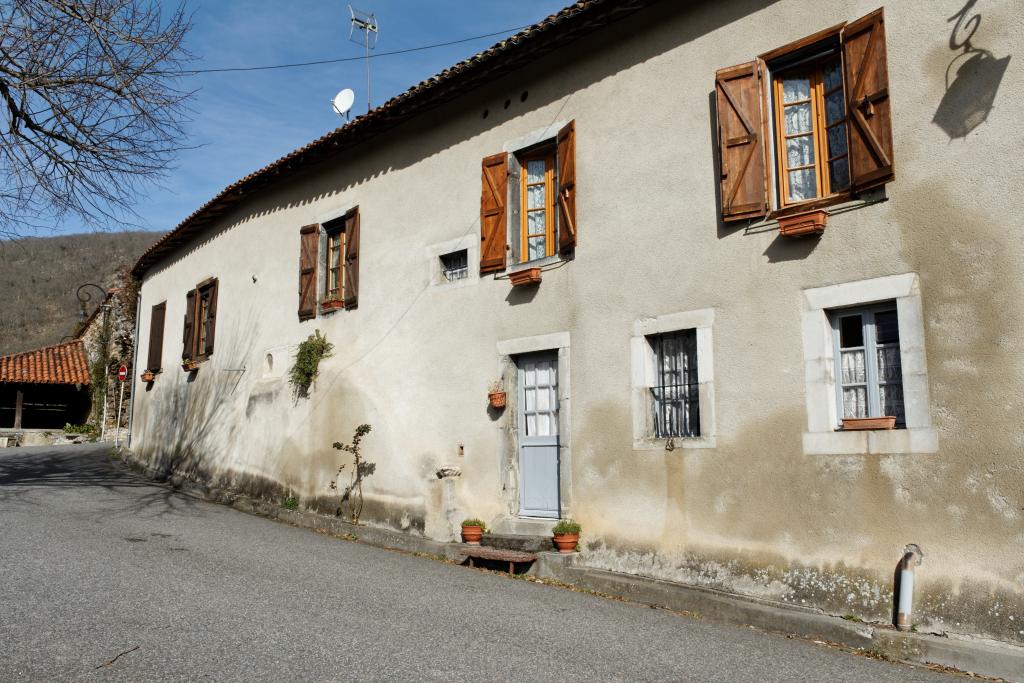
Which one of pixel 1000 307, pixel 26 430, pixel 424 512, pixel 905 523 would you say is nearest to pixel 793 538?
pixel 905 523

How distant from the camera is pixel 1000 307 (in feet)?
18.7

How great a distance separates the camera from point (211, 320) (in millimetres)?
15203

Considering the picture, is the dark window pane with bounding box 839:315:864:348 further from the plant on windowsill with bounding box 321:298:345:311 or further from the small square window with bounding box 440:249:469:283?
the plant on windowsill with bounding box 321:298:345:311

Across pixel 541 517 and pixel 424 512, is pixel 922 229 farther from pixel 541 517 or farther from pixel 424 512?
pixel 424 512

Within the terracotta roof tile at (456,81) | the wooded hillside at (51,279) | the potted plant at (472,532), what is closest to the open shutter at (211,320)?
the terracotta roof tile at (456,81)

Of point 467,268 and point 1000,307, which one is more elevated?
point 467,268

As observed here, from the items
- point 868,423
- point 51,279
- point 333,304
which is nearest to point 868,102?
point 868,423

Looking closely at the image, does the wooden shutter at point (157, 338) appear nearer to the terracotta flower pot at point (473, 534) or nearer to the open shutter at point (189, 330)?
the open shutter at point (189, 330)

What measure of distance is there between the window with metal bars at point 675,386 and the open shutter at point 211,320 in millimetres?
9869

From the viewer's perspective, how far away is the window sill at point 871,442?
592cm

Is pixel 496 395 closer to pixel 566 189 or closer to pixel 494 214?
pixel 494 214

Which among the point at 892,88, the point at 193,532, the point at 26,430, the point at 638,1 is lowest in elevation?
the point at 193,532

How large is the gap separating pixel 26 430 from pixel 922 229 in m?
25.2

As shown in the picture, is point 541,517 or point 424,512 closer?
point 541,517
